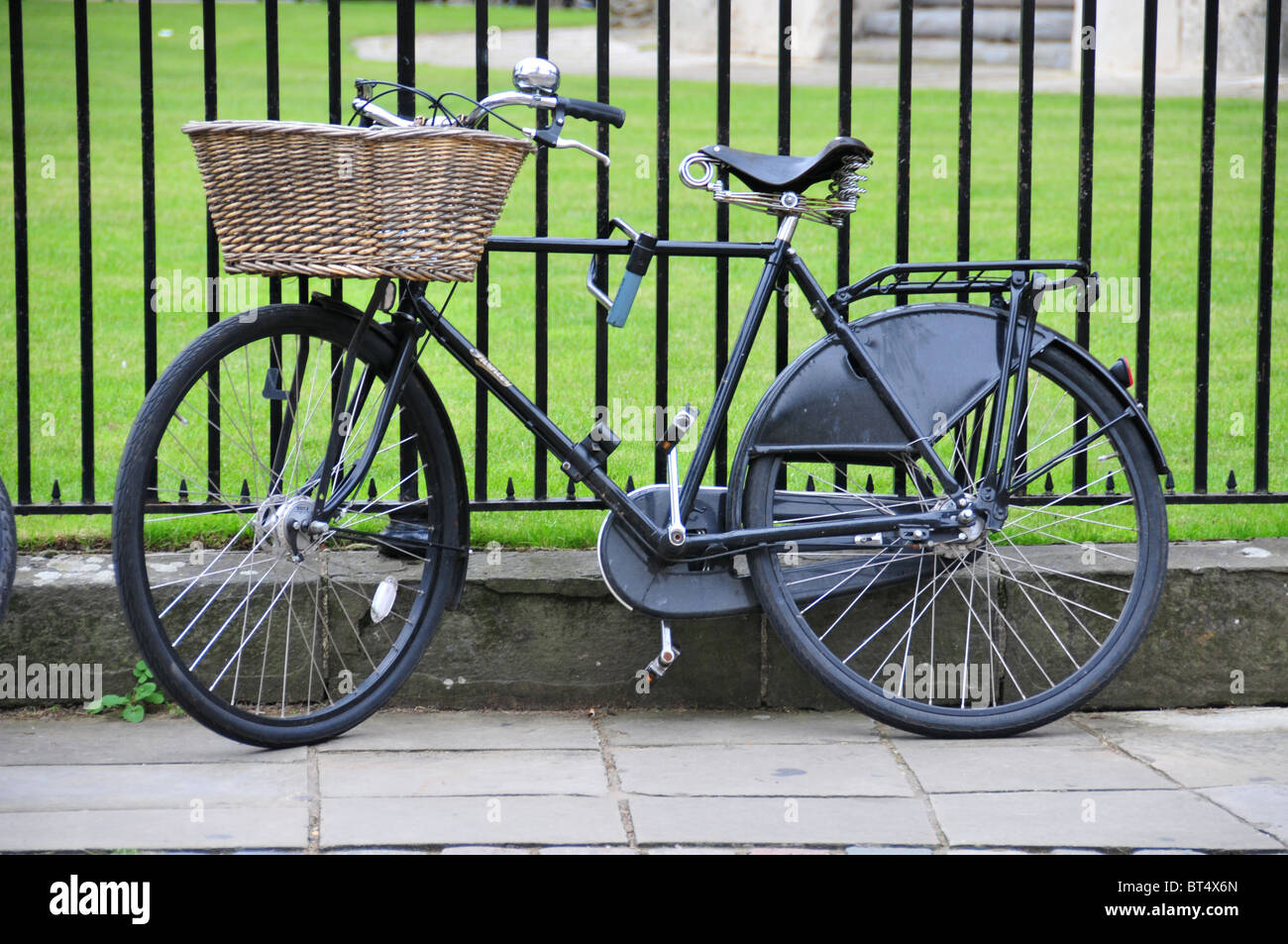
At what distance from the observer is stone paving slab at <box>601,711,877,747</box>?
362 cm

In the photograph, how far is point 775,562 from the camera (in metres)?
3.64

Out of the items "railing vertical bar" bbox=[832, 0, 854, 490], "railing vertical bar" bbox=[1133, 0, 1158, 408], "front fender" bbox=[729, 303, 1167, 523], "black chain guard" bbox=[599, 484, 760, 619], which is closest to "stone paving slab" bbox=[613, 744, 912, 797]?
"black chain guard" bbox=[599, 484, 760, 619]

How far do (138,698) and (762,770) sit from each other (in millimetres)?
1554

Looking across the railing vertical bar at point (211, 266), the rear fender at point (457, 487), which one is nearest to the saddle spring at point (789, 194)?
the rear fender at point (457, 487)

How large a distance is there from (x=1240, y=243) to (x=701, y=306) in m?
2.97

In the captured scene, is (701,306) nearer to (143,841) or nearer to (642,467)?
(642,467)

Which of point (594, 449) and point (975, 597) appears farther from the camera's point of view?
point (975, 597)

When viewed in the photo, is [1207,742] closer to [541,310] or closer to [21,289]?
[541,310]

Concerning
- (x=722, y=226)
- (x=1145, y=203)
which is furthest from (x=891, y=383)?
(x=1145, y=203)

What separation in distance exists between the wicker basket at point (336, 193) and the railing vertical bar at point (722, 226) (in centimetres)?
81

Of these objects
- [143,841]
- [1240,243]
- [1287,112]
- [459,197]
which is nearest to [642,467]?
[459,197]

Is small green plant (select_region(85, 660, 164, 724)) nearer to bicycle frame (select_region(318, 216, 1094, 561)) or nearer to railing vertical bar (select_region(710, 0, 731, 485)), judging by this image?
bicycle frame (select_region(318, 216, 1094, 561))

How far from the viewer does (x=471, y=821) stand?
3045 millimetres

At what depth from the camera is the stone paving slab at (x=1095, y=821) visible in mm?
2977
